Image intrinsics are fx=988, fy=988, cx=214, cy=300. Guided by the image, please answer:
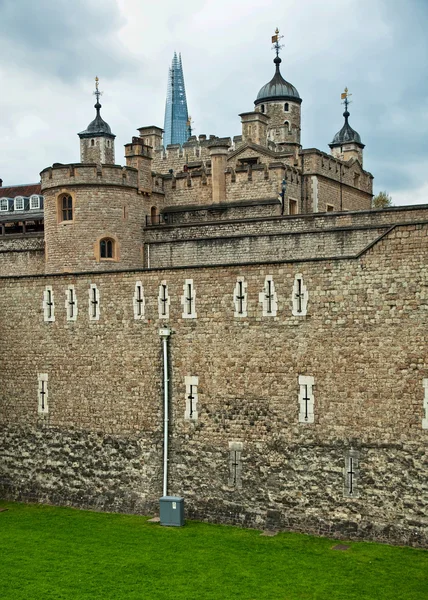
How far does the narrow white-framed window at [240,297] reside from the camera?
26078 mm

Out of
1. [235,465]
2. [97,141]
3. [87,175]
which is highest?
[97,141]

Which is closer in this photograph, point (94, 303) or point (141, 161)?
point (94, 303)

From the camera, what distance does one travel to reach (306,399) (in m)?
24.9

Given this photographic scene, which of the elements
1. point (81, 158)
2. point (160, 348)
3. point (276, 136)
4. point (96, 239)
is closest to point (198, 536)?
point (160, 348)

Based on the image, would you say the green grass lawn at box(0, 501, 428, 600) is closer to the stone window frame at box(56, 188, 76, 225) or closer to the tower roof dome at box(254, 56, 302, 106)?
the stone window frame at box(56, 188, 76, 225)

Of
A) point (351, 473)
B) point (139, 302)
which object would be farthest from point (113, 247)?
point (351, 473)

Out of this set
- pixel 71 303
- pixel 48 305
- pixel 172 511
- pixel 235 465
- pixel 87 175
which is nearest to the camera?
pixel 235 465

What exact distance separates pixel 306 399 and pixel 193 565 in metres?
5.05

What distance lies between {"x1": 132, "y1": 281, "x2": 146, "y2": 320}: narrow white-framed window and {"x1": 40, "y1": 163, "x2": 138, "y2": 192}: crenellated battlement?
6426 millimetres

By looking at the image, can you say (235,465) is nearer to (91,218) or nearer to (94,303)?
(94,303)

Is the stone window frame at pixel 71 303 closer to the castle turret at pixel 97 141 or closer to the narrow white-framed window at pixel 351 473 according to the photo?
the narrow white-framed window at pixel 351 473

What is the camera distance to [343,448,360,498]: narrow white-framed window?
24.0 metres

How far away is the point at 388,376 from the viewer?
934 inches

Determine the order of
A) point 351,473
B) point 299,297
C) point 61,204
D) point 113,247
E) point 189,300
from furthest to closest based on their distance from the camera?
point 61,204, point 113,247, point 189,300, point 299,297, point 351,473
